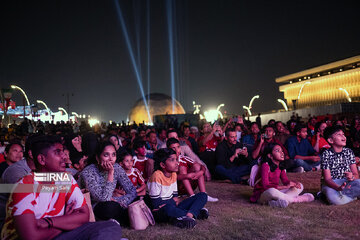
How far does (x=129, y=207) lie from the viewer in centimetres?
509

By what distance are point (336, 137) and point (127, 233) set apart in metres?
3.67

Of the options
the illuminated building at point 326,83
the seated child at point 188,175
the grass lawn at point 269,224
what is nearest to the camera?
the grass lawn at point 269,224

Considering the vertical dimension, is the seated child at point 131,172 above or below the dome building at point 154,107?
below

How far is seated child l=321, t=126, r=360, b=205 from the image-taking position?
6.07 meters

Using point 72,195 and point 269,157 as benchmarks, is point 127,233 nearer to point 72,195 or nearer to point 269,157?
point 72,195

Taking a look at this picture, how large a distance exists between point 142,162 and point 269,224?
363 centimetres

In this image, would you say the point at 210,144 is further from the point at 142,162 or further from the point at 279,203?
the point at 279,203

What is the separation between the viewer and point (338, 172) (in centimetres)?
635

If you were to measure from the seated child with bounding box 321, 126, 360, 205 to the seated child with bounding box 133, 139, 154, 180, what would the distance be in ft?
11.2

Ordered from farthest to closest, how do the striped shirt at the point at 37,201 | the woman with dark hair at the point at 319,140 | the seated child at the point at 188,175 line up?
1. the woman with dark hair at the point at 319,140
2. the seated child at the point at 188,175
3. the striped shirt at the point at 37,201

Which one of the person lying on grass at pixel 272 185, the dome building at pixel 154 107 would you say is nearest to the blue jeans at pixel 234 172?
the person lying on grass at pixel 272 185

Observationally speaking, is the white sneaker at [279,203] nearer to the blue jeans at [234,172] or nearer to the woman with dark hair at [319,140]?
the blue jeans at [234,172]

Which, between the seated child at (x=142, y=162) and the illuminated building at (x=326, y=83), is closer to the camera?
the seated child at (x=142, y=162)

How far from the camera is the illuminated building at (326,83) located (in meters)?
56.6
